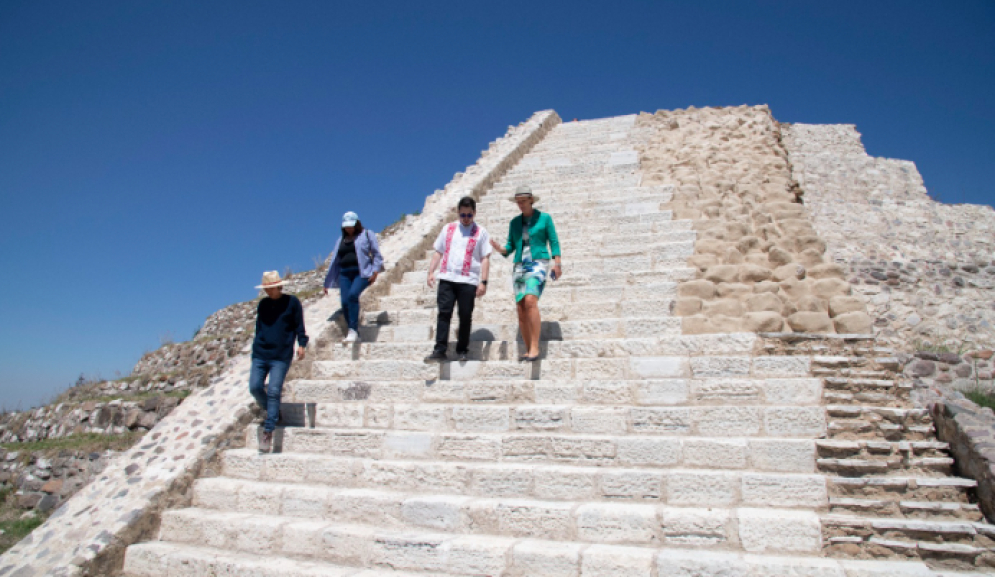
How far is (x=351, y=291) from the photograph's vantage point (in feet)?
19.1

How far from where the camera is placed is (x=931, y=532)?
3051 mm

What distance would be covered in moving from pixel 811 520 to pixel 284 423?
4002 mm

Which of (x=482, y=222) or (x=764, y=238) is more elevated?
(x=482, y=222)

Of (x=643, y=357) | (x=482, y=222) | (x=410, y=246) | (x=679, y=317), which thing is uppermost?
(x=482, y=222)

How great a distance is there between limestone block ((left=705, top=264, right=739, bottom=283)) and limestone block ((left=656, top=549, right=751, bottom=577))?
9.87 ft

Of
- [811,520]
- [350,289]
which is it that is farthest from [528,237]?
[811,520]

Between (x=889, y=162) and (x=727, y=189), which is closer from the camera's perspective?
(x=727, y=189)

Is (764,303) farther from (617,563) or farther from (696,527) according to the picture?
(617,563)

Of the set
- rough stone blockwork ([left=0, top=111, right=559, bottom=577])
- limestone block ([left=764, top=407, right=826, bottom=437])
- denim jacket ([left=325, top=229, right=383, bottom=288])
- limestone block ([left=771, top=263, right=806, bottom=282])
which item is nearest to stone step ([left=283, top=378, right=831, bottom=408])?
limestone block ([left=764, top=407, right=826, bottom=437])

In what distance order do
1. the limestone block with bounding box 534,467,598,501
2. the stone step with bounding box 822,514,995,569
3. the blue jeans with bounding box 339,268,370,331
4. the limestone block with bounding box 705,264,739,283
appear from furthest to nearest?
the blue jeans with bounding box 339,268,370,331 → the limestone block with bounding box 705,264,739,283 → the limestone block with bounding box 534,467,598,501 → the stone step with bounding box 822,514,995,569

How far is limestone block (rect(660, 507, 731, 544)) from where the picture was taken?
125 inches

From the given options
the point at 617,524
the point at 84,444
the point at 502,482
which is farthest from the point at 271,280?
the point at 84,444

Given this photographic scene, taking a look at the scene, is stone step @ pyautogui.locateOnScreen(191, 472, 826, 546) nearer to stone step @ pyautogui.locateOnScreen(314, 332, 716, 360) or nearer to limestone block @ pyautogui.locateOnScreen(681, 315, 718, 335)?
stone step @ pyautogui.locateOnScreen(314, 332, 716, 360)

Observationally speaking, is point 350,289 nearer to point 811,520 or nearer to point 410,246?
point 410,246
